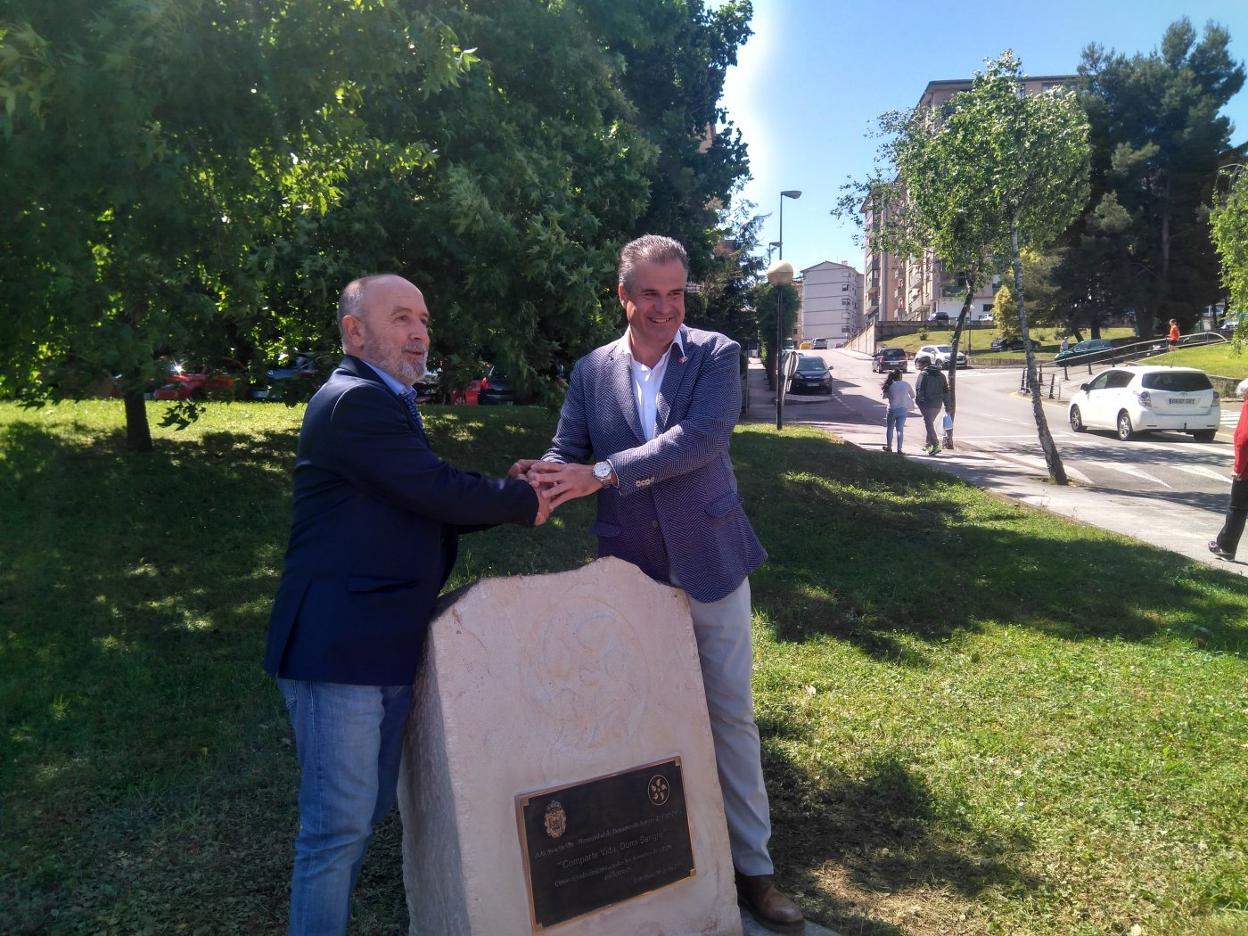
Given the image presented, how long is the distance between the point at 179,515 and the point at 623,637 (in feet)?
23.0

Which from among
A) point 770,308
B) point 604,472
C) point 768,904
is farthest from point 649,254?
point 770,308

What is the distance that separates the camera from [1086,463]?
18.5 meters

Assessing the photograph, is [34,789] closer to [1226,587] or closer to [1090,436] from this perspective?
[1226,587]

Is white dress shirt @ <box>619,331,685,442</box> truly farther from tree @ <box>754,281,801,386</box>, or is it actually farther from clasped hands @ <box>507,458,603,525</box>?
tree @ <box>754,281,801,386</box>

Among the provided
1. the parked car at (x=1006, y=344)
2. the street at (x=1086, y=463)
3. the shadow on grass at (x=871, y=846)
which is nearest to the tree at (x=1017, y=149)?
the street at (x=1086, y=463)

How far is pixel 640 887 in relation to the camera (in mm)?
2701

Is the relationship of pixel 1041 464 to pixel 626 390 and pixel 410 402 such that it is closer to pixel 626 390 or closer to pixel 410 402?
pixel 626 390

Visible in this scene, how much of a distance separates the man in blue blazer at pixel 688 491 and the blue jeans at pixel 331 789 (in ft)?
2.75

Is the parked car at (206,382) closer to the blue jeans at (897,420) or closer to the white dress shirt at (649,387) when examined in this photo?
the white dress shirt at (649,387)

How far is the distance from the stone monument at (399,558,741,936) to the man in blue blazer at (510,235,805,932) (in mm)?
189

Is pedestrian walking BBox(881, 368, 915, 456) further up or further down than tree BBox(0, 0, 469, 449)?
further down

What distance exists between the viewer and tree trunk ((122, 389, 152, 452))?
11.3 metres

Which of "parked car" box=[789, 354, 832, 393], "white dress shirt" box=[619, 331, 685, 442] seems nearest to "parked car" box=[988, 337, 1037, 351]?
"parked car" box=[789, 354, 832, 393]

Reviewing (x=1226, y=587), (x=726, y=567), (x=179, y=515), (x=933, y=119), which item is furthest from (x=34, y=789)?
(x=933, y=119)
